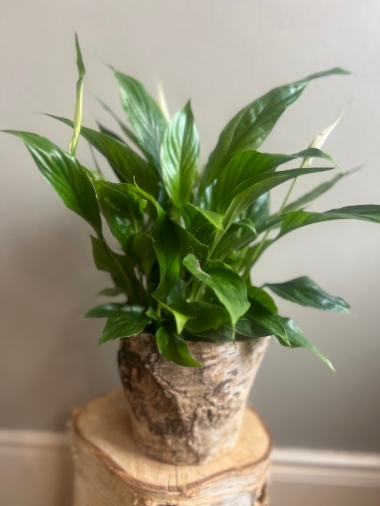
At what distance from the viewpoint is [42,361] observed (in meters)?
1.13

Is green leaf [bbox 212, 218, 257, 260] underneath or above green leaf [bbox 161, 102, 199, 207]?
underneath

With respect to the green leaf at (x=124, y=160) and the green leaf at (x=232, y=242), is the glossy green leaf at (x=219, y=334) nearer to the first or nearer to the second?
the green leaf at (x=232, y=242)

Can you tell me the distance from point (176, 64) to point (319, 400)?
94 centimetres

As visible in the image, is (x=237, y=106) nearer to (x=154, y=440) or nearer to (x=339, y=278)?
(x=339, y=278)

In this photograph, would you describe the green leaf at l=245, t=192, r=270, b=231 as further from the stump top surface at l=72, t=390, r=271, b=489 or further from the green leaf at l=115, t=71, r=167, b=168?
the stump top surface at l=72, t=390, r=271, b=489

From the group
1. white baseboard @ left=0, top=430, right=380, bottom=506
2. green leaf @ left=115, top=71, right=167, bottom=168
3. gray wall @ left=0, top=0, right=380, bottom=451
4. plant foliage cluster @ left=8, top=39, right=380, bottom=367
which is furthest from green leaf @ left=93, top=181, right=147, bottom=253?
white baseboard @ left=0, top=430, right=380, bottom=506

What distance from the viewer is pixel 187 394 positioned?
709 millimetres

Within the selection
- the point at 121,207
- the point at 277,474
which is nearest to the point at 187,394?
the point at 121,207

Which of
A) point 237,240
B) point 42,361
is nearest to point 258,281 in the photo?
point 237,240

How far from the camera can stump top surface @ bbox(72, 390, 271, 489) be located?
755 mm

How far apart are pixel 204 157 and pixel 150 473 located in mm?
680

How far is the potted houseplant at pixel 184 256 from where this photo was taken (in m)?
0.61

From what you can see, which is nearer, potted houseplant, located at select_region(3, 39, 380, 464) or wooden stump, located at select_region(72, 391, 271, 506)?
potted houseplant, located at select_region(3, 39, 380, 464)

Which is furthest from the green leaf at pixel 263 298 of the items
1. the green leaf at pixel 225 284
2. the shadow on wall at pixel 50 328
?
the shadow on wall at pixel 50 328
